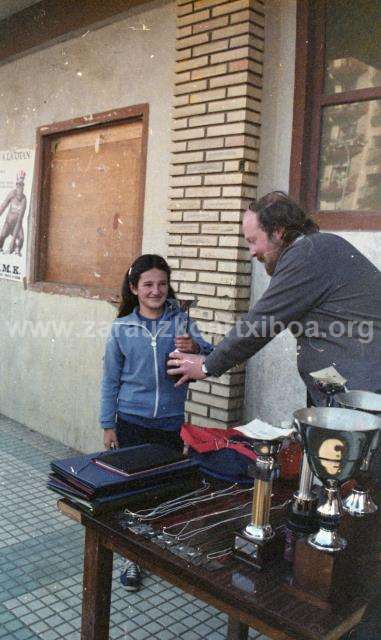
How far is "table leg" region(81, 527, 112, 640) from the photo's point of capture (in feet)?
6.98

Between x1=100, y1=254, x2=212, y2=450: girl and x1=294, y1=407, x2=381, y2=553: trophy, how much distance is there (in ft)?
5.39

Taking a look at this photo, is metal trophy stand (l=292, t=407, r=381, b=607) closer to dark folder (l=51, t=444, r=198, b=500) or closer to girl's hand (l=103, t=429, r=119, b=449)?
dark folder (l=51, t=444, r=198, b=500)

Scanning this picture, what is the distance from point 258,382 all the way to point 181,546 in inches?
95.9

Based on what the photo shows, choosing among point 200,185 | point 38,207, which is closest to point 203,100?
point 200,185

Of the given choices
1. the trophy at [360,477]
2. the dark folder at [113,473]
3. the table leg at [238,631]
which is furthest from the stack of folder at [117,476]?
the table leg at [238,631]

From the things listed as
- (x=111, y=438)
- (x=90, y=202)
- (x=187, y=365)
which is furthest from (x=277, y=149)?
(x=90, y=202)

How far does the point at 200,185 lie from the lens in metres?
4.43

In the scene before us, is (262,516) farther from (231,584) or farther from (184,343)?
(184,343)

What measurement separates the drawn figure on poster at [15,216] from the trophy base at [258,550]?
5433mm

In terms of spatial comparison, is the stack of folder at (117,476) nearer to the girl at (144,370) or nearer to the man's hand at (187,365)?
the man's hand at (187,365)

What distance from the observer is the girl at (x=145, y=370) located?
3369 millimetres

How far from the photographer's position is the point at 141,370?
337 centimetres

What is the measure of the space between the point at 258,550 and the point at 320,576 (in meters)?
0.22

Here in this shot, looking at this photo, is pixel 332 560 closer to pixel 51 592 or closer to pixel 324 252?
pixel 324 252
